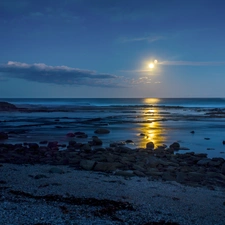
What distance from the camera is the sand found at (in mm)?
7172

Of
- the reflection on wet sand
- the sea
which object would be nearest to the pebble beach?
the sea

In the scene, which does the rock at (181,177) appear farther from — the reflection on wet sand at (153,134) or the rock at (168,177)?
the reflection on wet sand at (153,134)

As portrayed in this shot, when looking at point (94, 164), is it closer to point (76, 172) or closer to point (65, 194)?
point (76, 172)

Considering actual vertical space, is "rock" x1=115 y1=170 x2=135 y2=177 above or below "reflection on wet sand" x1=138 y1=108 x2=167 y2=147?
above

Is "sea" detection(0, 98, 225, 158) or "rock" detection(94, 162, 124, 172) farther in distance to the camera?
"sea" detection(0, 98, 225, 158)

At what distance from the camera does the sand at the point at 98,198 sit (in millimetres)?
7172

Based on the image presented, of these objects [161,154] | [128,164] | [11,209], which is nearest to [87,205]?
[11,209]

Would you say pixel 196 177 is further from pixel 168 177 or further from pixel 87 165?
pixel 87 165

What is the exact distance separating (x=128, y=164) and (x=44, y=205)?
682 cm

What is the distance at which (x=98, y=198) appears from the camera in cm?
874

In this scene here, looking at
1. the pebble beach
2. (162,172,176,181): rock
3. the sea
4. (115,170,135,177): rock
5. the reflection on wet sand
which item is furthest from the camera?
the reflection on wet sand

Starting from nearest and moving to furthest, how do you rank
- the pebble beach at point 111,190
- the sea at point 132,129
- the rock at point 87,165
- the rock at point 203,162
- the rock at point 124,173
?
1. the pebble beach at point 111,190
2. the rock at point 124,173
3. the rock at point 87,165
4. the rock at point 203,162
5. the sea at point 132,129

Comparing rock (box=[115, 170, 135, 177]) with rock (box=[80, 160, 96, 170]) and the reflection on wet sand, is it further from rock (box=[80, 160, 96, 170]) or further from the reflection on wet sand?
the reflection on wet sand

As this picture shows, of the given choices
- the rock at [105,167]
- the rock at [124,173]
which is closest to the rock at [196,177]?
the rock at [124,173]
